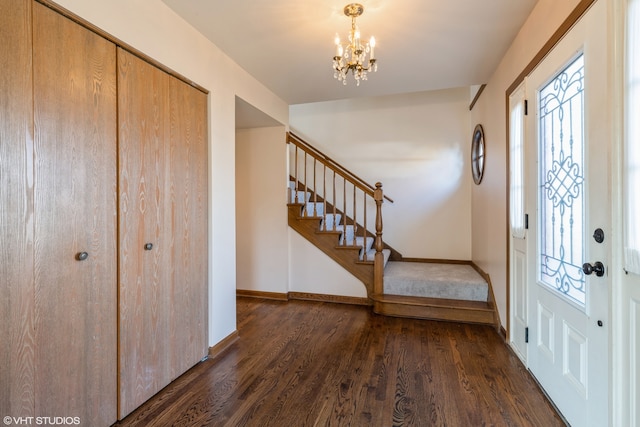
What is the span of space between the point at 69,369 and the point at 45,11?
5.28ft

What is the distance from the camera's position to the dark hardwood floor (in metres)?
1.59

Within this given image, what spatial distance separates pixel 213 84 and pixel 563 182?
2518 millimetres

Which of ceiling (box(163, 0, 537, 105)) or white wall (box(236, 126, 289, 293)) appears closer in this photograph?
ceiling (box(163, 0, 537, 105))

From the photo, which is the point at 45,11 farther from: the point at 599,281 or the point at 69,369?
the point at 599,281

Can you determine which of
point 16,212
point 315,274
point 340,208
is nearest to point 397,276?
point 315,274

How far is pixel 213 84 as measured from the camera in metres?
2.32

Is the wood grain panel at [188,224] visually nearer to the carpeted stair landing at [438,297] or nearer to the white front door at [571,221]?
the carpeted stair landing at [438,297]

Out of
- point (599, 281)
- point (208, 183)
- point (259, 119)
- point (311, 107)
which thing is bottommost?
point (599, 281)

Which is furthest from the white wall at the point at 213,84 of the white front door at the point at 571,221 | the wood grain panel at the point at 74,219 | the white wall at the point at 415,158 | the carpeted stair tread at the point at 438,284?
the white front door at the point at 571,221

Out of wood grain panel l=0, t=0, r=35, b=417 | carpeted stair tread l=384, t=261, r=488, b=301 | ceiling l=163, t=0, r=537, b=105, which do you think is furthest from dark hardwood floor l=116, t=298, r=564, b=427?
ceiling l=163, t=0, r=537, b=105

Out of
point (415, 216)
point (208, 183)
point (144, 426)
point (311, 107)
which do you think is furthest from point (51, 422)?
point (311, 107)

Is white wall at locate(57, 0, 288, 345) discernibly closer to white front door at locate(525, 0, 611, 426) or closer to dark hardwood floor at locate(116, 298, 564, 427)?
dark hardwood floor at locate(116, 298, 564, 427)

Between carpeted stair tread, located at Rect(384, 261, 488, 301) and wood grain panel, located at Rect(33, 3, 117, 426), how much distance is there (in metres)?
2.69

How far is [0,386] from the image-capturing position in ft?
3.55
